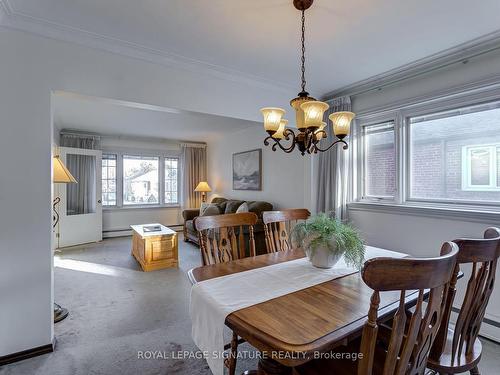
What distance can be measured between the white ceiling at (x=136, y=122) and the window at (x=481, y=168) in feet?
9.26

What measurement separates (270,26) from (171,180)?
5579 mm

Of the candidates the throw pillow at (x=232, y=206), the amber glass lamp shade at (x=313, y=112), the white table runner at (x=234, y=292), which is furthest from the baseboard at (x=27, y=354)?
the throw pillow at (x=232, y=206)

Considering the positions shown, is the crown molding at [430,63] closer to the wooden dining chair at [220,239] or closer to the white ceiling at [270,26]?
the white ceiling at [270,26]

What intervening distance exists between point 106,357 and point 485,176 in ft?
11.1

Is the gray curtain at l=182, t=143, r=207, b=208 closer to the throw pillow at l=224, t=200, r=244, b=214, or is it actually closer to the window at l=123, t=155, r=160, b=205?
the window at l=123, t=155, r=160, b=205

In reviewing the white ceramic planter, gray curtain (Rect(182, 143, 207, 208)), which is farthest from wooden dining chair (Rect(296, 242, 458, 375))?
gray curtain (Rect(182, 143, 207, 208))

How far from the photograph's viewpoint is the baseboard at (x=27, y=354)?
1.88 metres

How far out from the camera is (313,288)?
1.37m

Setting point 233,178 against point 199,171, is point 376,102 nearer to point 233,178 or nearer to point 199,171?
point 233,178

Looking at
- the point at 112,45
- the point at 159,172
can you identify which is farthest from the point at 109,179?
the point at 112,45

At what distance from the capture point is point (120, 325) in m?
2.42

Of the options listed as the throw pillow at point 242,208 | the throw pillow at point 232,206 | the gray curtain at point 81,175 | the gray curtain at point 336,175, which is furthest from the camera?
the gray curtain at point 81,175

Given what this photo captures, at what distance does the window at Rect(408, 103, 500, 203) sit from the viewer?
2.32 m

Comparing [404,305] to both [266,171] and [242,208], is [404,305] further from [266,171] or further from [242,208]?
[266,171]
